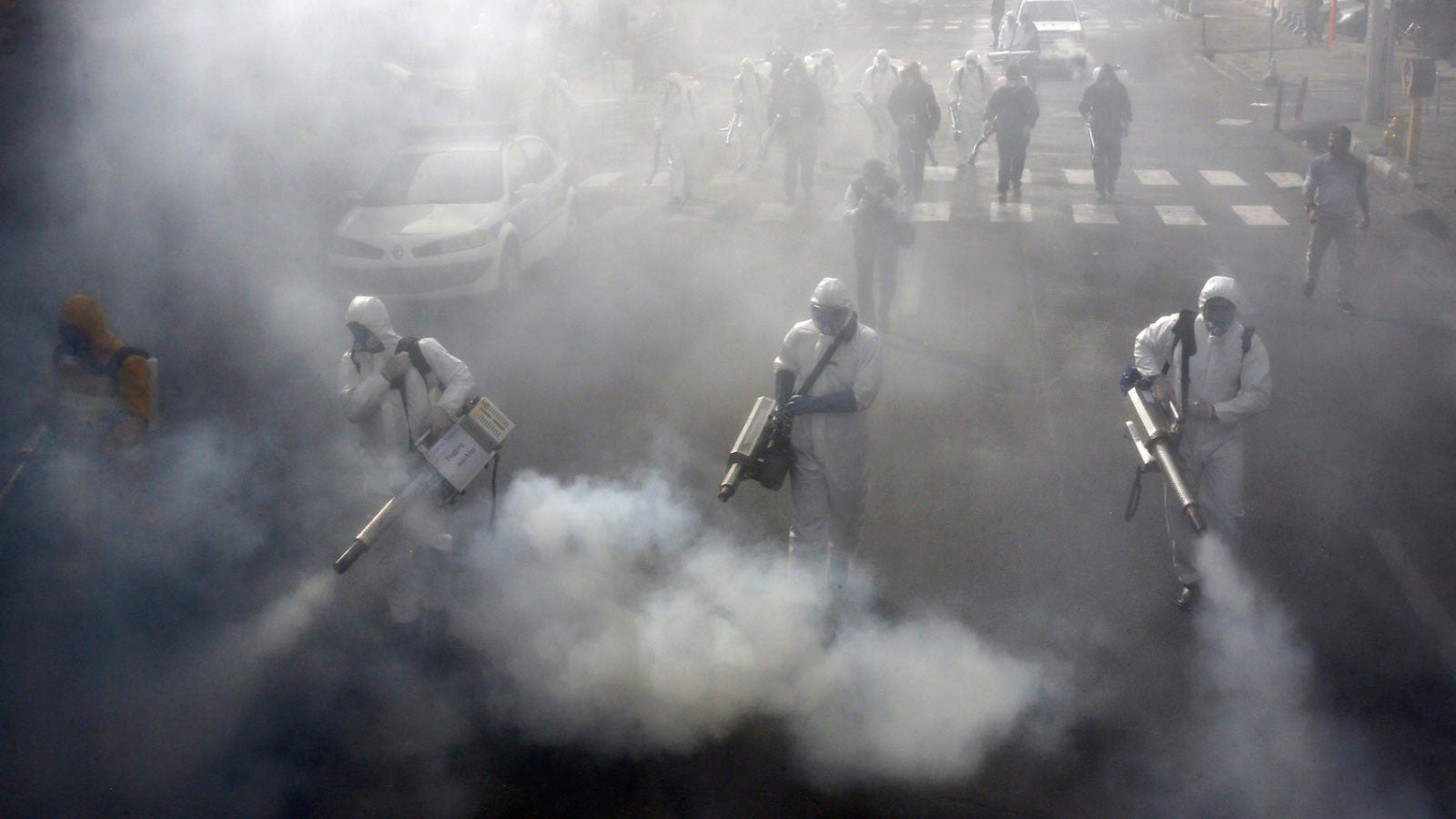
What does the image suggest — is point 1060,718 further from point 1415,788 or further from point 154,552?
point 154,552

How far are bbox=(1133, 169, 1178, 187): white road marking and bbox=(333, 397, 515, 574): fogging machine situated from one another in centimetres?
1306

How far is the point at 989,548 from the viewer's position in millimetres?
6418

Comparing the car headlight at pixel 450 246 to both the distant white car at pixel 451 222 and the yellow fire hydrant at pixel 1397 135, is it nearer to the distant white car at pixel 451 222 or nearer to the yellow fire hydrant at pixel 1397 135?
the distant white car at pixel 451 222

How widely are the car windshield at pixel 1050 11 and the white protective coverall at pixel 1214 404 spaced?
24.2m

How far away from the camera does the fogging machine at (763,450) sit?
17.4ft

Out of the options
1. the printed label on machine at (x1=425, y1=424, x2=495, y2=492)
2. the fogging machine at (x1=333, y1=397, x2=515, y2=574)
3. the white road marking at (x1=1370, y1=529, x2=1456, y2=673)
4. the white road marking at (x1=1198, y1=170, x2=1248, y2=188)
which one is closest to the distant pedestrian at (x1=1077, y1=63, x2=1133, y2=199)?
the white road marking at (x1=1198, y1=170, x2=1248, y2=188)

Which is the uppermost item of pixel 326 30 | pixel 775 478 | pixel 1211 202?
pixel 326 30

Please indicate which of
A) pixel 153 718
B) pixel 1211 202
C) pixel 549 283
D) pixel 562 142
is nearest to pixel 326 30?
pixel 549 283

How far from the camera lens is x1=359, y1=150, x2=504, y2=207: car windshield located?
11.5 metres

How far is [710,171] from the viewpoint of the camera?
1823 cm

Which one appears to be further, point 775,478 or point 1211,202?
point 1211,202

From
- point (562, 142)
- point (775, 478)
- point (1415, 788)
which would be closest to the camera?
point (1415, 788)

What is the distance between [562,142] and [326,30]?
512 centimetres

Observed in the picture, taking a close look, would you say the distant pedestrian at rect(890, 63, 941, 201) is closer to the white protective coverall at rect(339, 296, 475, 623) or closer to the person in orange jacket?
the white protective coverall at rect(339, 296, 475, 623)
